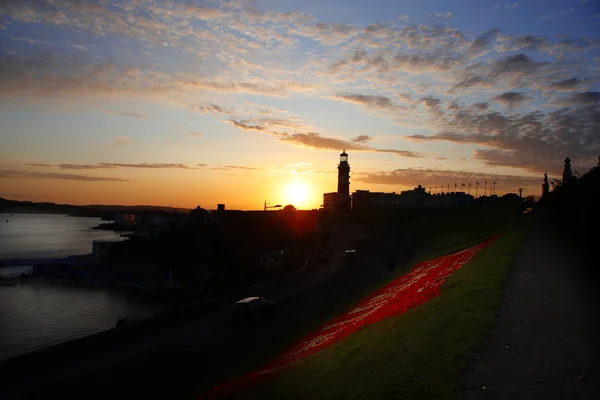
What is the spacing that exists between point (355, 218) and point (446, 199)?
186 ft

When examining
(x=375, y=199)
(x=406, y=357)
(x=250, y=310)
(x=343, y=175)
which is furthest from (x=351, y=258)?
(x=375, y=199)

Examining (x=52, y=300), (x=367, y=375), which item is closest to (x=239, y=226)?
(x=52, y=300)

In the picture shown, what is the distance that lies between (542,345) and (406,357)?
3.16 meters

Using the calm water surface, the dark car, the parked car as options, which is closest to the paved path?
the dark car

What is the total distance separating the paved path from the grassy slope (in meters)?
0.42

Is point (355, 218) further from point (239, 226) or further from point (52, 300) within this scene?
point (52, 300)

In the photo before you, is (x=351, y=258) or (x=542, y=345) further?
(x=351, y=258)

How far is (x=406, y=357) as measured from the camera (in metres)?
11.2

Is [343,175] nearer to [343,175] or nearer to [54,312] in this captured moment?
[343,175]

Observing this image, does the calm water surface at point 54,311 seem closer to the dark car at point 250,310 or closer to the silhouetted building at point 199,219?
the dark car at point 250,310

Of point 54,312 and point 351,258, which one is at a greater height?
point 351,258

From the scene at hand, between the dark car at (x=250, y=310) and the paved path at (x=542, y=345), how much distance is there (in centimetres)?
1719

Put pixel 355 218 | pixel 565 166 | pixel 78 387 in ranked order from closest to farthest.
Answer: pixel 78 387 → pixel 565 166 → pixel 355 218

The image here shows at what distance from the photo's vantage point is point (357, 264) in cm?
5838
